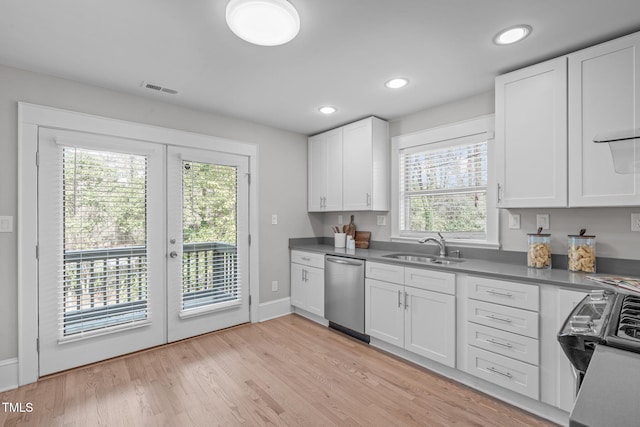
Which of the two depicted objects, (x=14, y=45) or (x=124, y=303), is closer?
(x=14, y=45)

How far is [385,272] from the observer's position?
283 cm

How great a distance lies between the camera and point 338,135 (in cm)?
372

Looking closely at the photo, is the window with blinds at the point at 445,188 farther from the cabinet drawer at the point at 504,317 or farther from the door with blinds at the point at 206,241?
the door with blinds at the point at 206,241

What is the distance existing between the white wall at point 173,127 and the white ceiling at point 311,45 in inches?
4.9

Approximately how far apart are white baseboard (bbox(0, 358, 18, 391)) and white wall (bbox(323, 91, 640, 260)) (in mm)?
3405

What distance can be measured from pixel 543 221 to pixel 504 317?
89 cm

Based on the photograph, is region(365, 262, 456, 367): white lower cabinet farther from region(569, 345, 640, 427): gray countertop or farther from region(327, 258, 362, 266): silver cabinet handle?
region(569, 345, 640, 427): gray countertop

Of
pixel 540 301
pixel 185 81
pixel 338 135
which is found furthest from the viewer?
pixel 338 135

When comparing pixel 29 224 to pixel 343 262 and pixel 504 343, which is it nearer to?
pixel 343 262

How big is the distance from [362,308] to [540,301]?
1.52 m

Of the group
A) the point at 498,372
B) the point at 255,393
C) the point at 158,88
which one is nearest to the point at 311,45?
the point at 158,88

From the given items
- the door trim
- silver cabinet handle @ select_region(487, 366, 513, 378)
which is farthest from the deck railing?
silver cabinet handle @ select_region(487, 366, 513, 378)

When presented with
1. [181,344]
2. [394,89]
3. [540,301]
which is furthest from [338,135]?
[181,344]

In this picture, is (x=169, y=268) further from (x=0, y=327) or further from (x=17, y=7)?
(x=17, y=7)
